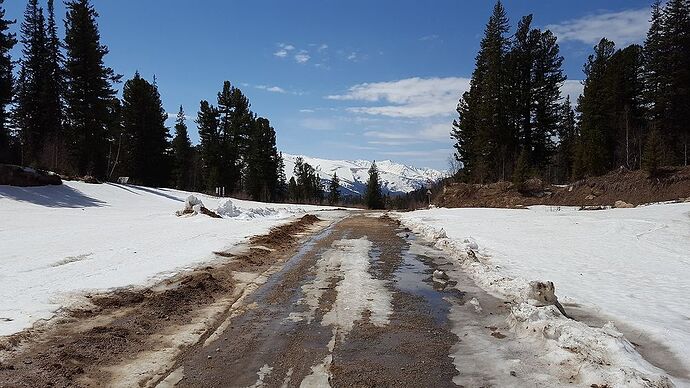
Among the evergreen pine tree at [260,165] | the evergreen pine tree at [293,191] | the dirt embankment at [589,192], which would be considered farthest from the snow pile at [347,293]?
the evergreen pine tree at [293,191]

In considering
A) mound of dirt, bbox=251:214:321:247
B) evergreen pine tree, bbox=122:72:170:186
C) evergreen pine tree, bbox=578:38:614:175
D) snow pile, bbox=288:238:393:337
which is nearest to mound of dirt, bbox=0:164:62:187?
mound of dirt, bbox=251:214:321:247

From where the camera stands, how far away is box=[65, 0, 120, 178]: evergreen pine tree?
127 ft

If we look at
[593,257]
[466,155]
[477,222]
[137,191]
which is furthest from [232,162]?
[593,257]

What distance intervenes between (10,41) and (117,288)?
32017 mm

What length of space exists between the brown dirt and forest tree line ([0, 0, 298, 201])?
27.8 meters

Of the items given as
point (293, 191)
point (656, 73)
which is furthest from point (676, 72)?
point (293, 191)

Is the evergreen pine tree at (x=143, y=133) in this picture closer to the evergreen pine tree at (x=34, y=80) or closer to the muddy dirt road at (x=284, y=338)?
the evergreen pine tree at (x=34, y=80)

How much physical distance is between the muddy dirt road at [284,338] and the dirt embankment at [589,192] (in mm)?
24674

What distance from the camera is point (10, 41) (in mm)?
29938

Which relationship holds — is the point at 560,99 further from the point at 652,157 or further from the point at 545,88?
the point at 652,157

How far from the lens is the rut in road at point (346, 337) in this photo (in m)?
4.14

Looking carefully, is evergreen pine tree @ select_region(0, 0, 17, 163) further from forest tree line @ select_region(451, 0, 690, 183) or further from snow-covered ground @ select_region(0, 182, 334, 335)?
forest tree line @ select_region(451, 0, 690, 183)

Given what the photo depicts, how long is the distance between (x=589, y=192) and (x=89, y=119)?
4107cm

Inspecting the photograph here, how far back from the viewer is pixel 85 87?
3872cm
